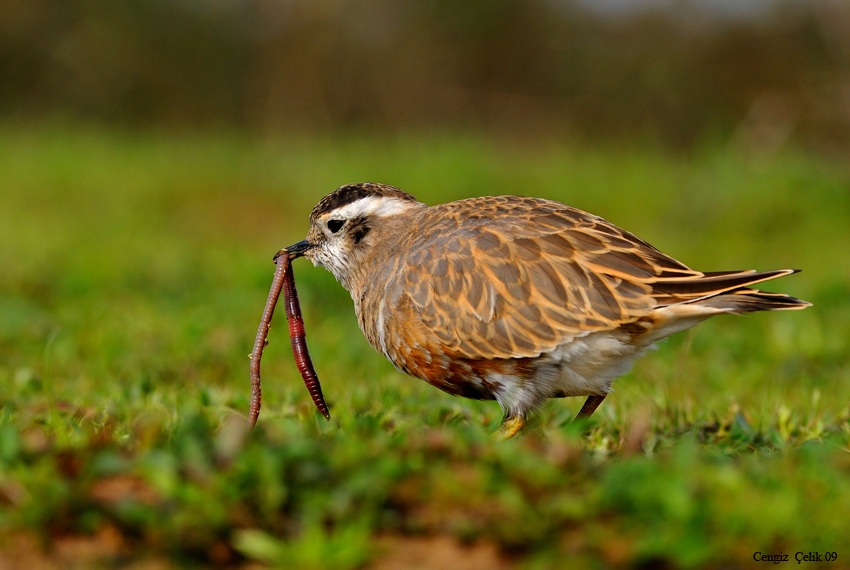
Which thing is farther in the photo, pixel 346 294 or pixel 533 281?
pixel 346 294

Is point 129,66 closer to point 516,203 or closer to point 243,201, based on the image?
point 243,201

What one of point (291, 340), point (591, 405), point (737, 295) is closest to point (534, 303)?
point (591, 405)

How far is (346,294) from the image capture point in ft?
30.5

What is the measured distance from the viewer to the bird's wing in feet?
15.4

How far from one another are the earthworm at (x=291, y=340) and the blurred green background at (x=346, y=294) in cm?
15

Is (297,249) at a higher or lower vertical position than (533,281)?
higher

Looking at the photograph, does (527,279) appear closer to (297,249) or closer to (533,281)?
(533,281)

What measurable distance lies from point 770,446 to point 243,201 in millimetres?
9510

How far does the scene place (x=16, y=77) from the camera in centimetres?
1917

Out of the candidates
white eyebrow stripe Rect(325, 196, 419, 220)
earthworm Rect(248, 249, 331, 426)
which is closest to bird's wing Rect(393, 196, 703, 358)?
earthworm Rect(248, 249, 331, 426)

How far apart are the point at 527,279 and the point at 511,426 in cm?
67

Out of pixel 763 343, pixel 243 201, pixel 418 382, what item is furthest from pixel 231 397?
pixel 243 201

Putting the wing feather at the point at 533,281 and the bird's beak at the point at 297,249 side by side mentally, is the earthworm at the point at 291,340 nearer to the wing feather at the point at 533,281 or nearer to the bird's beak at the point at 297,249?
the bird's beak at the point at 297,249

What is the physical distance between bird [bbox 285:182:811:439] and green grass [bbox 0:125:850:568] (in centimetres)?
24
